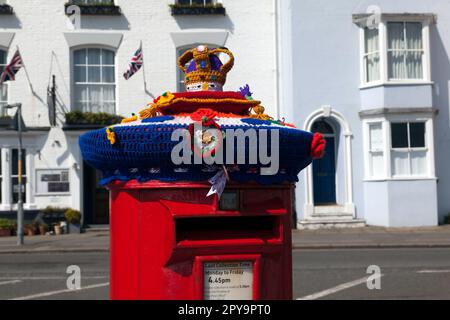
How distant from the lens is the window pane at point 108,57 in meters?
21.0

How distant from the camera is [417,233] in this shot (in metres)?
18.2

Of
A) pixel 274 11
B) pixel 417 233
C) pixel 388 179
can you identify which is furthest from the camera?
pixel 274 11

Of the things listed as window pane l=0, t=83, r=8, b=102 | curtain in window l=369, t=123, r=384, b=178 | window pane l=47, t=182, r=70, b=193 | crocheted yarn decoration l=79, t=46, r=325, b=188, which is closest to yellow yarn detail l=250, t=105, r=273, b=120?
crocheted yarn decoration l=79, t=46, r=325, b=188

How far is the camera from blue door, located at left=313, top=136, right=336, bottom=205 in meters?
20.9

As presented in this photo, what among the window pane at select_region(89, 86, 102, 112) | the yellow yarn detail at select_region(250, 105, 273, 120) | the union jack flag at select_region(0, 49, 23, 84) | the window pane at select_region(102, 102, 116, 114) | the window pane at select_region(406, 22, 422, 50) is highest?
the window pane at select_region(406, 22, 422, 50)

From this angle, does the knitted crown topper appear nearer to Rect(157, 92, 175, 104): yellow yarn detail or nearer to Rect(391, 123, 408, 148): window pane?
Rect(157, 92, 175, 104): yellow yarn detail

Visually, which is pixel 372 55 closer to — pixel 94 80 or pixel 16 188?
pixel 94 80

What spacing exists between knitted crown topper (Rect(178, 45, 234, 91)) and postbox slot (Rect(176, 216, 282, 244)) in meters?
0.68

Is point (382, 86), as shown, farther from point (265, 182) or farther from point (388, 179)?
point (265, 182)

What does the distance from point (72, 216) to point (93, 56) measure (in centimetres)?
508

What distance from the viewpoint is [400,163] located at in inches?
791

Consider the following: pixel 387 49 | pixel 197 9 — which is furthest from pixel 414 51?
pixel 197 9
